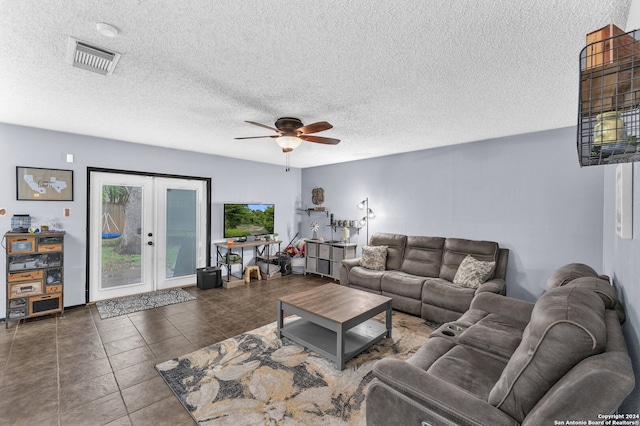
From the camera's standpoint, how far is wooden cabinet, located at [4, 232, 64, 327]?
3.45 metres

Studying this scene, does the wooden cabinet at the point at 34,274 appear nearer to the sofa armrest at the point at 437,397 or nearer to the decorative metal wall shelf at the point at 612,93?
the sofa armrest at the point at 437,397

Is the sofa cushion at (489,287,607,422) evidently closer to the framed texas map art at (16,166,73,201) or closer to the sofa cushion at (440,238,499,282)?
the sofa cushion at (440,238,499,282)

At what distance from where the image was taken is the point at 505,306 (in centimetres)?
259

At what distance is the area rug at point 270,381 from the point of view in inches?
78.7

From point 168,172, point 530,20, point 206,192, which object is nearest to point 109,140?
point 168,172

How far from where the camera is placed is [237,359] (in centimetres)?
271

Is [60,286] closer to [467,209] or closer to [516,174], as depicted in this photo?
[467,209]

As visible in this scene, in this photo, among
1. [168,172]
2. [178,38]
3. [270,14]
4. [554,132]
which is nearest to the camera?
[270,14]

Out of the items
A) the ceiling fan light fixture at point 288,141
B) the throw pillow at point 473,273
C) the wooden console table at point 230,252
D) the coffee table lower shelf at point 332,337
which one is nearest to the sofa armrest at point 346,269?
the coffee table lower shelf at point 332,337

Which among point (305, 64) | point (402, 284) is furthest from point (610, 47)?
point (402, 284)

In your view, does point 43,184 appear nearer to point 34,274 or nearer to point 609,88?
point 34,274

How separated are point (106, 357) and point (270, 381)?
1724mm

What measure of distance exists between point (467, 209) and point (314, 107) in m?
2.97

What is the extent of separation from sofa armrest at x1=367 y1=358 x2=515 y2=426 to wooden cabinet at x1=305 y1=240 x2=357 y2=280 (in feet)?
13.5
